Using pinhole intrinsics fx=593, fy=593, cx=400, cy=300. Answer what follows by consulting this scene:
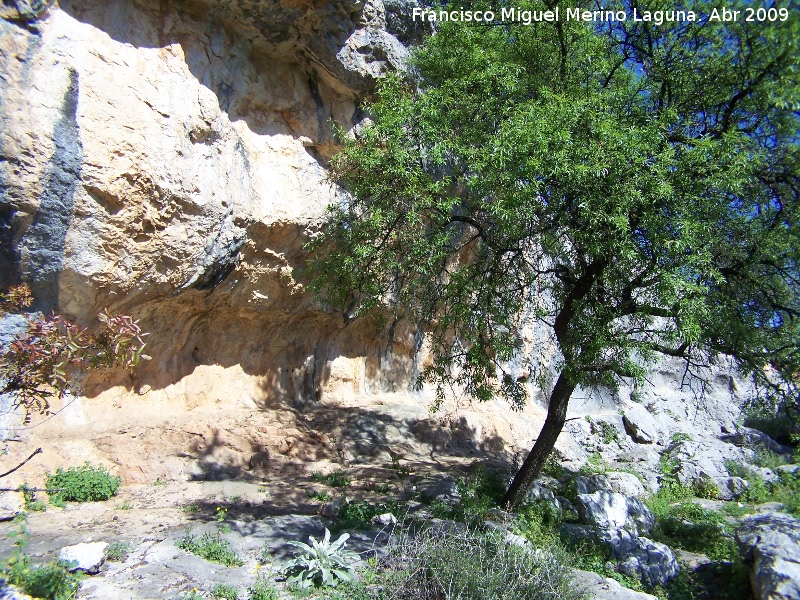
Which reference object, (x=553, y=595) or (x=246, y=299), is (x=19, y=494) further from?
(x=553, y=595)

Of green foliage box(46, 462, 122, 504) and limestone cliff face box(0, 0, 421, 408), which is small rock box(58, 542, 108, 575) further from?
limestone cliff face box(0, 0, 421, 408)

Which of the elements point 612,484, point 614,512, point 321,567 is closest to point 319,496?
point 321,567

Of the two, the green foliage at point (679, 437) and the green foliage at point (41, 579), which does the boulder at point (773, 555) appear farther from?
the green foliage at point (679, 437)

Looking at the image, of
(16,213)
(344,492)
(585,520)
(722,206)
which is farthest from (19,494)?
(722,206)

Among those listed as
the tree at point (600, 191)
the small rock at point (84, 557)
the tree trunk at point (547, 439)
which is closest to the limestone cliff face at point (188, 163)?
the tree at point (600, 191)

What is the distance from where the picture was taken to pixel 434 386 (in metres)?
13.4

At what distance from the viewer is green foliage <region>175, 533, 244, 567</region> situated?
5.76 meters

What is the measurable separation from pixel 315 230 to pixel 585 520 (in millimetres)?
6658

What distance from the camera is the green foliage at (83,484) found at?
752cm

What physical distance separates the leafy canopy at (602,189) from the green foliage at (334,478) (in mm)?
2310

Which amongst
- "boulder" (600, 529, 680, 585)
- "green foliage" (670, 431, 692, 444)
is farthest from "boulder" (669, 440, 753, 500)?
"boulder" (600, 529, 680, 585)

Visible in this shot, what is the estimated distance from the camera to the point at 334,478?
940cm

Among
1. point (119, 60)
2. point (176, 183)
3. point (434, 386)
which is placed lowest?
point (434, 386)

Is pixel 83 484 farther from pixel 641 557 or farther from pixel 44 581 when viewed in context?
pixel 641 557
